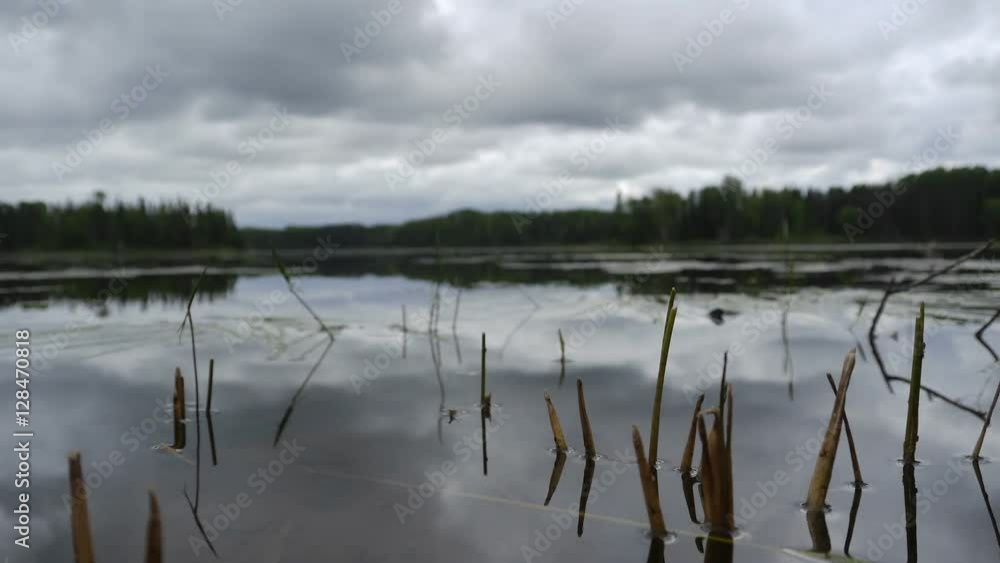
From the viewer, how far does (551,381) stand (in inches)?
411

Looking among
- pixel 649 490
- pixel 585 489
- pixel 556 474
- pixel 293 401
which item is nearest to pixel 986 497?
pixel 649 490

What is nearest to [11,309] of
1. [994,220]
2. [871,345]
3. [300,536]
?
[300,536]

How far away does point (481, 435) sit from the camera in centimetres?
765

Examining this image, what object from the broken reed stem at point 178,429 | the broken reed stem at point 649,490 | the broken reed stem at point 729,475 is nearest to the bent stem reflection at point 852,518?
the broken reed stem at point 729,475

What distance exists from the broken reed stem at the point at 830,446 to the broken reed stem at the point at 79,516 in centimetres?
442

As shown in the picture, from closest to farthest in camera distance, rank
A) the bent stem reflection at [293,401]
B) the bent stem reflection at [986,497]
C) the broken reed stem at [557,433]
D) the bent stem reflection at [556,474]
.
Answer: the bent stem reflection at [986,497] < the bent stem reflection at [556,474] < the broken reed stem at [557,433] < the bent stem reflection at [293,401]

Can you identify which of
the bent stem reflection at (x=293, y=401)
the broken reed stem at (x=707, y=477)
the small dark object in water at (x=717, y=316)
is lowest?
the bent stem reflection at (x=293, y=401)

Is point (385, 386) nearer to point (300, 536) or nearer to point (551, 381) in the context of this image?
point (551, 381)

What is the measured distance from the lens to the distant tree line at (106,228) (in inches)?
4941

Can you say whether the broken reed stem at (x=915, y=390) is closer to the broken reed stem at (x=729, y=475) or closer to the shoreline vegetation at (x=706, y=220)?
the broken reed stem at (x=729, y=475)

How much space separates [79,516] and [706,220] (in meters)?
145

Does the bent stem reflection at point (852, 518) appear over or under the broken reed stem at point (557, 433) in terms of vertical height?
under

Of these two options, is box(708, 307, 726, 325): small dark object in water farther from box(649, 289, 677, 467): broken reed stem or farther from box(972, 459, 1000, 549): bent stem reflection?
box(649, 289, 677, 467): broken reed stem

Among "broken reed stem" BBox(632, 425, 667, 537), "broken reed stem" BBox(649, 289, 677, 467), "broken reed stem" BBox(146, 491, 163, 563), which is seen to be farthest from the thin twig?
"broken reed stem" BBox(146, 491, 163, 563)
